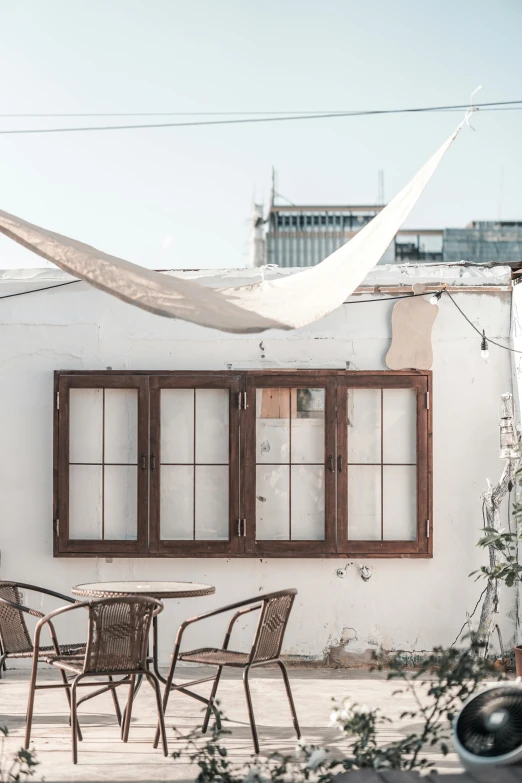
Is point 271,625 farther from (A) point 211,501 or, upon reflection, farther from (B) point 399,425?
(B) point 399,425

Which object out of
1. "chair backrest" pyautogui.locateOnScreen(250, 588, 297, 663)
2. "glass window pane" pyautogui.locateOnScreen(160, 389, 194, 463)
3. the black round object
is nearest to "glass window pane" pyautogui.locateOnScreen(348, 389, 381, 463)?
"glass window pane" pyautogui.locateOnScreen(160, 389, 194, 463)

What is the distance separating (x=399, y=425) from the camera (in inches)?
283

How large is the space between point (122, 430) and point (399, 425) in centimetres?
201

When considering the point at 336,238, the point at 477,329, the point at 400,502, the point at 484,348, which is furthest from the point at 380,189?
the point at 400,502

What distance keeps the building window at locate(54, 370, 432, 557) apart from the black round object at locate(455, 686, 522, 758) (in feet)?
12.6

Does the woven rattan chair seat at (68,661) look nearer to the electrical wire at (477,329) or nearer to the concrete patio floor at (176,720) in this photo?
the concrete patio floor at (176,720)

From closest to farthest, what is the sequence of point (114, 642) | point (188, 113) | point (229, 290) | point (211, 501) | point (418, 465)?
point (229, 290)
point (114, 642)
point (418, 465)
point (211, 501)
point (188, 113)

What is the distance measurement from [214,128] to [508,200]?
13240 millimetres

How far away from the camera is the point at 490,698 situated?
321 cm

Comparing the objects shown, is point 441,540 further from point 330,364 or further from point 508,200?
point 508,200

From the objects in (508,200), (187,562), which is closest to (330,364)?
(187,562)

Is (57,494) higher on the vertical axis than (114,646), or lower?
higher

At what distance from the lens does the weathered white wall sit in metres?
7.14

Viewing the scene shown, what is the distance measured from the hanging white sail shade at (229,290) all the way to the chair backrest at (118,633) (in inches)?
59.7
